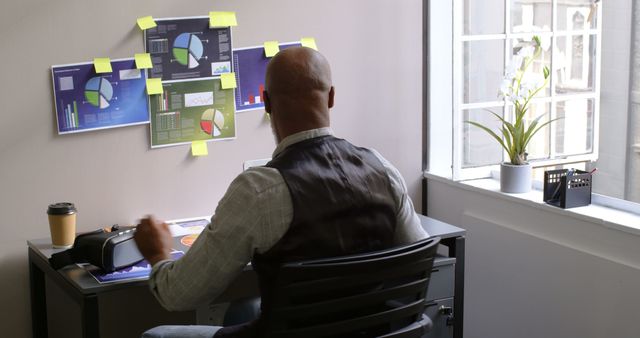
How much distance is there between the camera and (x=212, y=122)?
10.4 feet

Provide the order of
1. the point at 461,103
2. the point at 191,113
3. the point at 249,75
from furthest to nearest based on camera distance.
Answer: the point at 461,103, the point at 249,75, the point at 191,113

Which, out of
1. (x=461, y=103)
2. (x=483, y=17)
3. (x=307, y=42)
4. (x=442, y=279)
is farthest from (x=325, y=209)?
(x=483, y=17)

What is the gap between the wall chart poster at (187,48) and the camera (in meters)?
3.02

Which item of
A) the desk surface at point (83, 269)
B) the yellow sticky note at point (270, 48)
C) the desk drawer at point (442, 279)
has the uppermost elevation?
the yellow sticky note at point (270, 48)

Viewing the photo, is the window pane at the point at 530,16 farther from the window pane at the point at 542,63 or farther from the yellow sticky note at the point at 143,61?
the yellow sticky note at the point at 143,61

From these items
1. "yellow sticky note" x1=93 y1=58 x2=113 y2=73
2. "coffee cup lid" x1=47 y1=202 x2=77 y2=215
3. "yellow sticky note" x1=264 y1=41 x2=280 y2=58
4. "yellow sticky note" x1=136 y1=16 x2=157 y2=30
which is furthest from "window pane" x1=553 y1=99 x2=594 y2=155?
"coffee cup lid" x1=47 y1=202 x2=77 y2=215

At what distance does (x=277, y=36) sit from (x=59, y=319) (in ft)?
4.41

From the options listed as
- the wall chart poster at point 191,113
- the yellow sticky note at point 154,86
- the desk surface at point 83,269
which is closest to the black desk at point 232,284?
the desk surface at point 83,269

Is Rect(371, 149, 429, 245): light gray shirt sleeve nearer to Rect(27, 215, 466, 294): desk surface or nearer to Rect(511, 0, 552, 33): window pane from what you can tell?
Rect(27, 215, 466, 294): desk surface

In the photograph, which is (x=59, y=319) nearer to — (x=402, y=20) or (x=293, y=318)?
(x=293, y=318)

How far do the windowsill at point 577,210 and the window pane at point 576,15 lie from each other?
0.67 metres

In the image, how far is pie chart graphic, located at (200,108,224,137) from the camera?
10.3 ft

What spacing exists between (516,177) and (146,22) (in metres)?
1.53

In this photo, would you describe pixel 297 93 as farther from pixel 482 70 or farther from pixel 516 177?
pixel 482 70
